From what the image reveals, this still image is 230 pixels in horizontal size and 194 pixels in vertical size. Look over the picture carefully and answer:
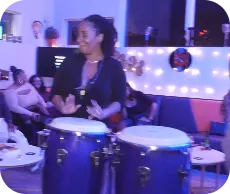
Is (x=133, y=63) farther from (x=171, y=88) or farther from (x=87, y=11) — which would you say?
(x=87, y=11)

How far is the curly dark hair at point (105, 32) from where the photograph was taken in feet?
6.72

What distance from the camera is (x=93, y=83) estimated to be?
2002 millimetres

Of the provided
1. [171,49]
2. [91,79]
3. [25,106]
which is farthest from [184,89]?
[91,79]

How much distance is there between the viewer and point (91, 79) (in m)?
2.02

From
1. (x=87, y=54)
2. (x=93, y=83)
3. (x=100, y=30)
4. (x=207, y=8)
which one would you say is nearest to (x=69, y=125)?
(x=93, y=83)

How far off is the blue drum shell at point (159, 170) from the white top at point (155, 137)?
3cm

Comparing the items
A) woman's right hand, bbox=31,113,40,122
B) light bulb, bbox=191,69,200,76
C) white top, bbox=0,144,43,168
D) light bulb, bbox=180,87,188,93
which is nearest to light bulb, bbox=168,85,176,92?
light bulb, bbox=180,87,188,93

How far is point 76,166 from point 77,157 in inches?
1.8

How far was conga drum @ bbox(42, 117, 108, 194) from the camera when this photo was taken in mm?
1775

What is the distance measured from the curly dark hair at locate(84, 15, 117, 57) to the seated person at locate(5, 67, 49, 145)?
9.08 ft

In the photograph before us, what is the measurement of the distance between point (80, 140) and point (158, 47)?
3905mm

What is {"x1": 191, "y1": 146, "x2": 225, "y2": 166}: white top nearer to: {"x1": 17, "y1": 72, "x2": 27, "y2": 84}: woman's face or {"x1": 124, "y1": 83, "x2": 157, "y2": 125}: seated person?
{"x1": 124, "y1": 83, "x2": 157, "y2": 125}: seated person

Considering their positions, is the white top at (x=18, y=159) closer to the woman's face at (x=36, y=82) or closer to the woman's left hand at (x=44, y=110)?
the woman's left hand at (x=44, y=110)

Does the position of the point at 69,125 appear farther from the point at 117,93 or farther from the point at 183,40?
the point at 183,40
